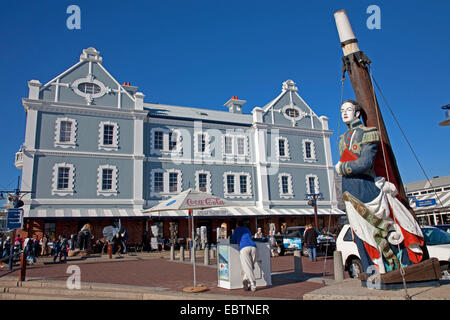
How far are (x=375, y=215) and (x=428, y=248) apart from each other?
3.98 meters

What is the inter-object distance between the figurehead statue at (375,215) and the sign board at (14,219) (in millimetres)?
10730

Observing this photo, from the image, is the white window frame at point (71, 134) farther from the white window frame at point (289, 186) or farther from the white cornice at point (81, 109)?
the white window frame at point (289, 186)

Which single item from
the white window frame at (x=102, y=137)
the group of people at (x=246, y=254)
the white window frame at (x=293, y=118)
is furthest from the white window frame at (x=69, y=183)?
the white window frame at (x=293, y=118)

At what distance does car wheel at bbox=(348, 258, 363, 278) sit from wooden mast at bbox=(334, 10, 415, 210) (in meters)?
3.58

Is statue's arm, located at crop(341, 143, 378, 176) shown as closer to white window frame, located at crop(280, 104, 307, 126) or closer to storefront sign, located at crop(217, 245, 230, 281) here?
storefront sign, located at crop(217, 245, 230, 281)

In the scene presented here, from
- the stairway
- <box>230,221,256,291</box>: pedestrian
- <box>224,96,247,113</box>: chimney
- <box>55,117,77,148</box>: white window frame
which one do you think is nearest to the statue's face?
<box>230,221,256,291</box>: pedestrian

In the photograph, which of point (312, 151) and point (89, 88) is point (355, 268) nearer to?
point (89, 88)

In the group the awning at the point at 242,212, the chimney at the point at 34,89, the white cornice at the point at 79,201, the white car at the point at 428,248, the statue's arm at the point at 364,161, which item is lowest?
the white car at the point at 428,248

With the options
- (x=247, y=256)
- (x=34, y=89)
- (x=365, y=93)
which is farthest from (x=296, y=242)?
(x=34, y=89)

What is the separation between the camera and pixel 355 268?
912 centimetres

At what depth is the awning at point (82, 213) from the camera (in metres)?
20.6

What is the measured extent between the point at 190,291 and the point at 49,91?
20650 mm

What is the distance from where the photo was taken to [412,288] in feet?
17.5
